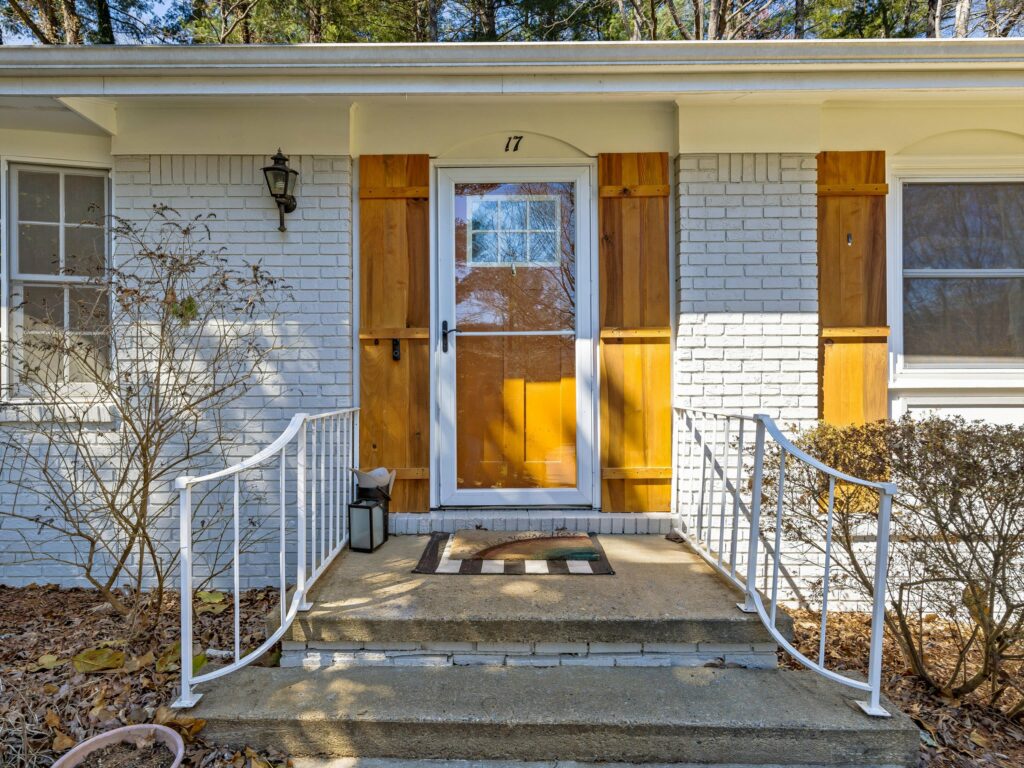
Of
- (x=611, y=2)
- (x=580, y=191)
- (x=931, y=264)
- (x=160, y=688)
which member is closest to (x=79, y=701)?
(x=160, y=688)

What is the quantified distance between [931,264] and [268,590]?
14.1 feet

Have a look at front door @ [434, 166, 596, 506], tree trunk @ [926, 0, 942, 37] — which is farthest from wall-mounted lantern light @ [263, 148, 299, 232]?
tree trunk @ [926, 0, 942, 37]

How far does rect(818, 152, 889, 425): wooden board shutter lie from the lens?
337cm

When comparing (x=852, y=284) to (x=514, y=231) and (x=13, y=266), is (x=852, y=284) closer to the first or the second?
(x=514, y=231)

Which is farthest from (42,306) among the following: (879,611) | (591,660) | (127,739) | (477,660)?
(879,611)

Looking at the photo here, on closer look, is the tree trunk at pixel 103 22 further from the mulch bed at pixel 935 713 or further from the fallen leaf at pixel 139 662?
the mulch bed at pixel 935 713

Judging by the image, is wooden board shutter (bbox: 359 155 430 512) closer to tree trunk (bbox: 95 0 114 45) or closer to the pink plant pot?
the pink plant pot

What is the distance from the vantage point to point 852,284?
133 inches

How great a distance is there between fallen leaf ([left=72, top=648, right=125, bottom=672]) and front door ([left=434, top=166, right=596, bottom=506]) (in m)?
1.74

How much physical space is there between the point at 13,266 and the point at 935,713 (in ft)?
16.5

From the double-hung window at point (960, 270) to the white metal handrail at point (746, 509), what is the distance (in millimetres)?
1263

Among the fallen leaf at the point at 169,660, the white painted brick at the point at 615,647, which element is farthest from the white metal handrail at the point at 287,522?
the white painted brick at the point at 615,647

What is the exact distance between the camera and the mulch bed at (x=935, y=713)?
6.78 feet

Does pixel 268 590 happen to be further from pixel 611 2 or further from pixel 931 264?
pixel 611 2
